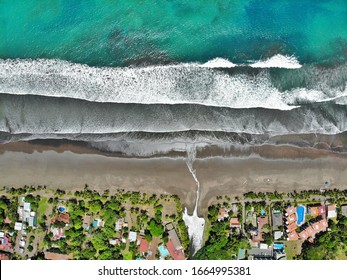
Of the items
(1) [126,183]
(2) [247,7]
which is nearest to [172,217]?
(1) [126,183]

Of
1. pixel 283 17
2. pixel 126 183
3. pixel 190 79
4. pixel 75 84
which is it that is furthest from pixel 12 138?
pixel 283 17

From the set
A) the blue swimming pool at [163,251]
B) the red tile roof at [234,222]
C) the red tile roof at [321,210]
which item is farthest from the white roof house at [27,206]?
the red tile roof at [321,210]

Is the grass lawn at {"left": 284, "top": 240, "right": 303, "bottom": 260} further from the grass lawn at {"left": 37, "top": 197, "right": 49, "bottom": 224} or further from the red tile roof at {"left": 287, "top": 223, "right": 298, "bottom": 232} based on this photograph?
the grass lawn at {"left": 37, "top": 197, "right": 49, "bottom": 224}

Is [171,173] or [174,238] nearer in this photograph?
[174,238]

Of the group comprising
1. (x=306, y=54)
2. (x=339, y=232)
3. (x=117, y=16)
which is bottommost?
(x=339, y=232)

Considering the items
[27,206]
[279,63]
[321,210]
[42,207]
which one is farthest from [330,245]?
[27,206]

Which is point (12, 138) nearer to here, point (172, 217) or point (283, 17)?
point (172, 217)

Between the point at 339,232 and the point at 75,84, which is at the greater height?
the point at 75,84

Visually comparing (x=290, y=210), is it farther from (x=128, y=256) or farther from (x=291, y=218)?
(x=128, y=256)
